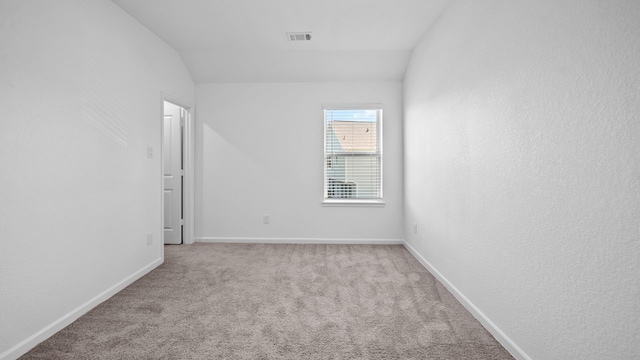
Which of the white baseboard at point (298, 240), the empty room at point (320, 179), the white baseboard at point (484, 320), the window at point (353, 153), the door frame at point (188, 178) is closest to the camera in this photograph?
the empty room at point (320, 179)

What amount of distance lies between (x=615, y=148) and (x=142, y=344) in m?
2.71

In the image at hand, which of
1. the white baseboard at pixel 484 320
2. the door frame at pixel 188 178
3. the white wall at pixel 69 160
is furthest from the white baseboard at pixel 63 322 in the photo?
the white baseboard at pixel 484 320

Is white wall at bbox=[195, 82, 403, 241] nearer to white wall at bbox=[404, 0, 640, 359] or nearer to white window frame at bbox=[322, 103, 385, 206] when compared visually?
white window frame at bbox=[322, 103, 385, 206]

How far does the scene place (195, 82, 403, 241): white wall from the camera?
4652mm

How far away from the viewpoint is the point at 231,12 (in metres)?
3.04

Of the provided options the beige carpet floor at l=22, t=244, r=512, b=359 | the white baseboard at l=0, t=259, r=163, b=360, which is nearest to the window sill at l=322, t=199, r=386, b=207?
the beige carpet floor at l=22, t=244, r=512, b=359

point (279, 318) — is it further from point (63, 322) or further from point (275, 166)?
point (275, 166)

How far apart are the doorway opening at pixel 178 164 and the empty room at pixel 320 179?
0.10 feet

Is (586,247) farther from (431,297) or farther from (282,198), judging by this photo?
(282,198)

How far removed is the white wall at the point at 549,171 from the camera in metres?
1.22

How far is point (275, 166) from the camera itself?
4.68 m

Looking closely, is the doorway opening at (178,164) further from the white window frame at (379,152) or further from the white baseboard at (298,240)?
the white window frame at (379,152)

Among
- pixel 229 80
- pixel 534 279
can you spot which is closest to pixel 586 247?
pixel 534 279

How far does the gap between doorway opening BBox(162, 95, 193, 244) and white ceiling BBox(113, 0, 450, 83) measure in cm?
65
